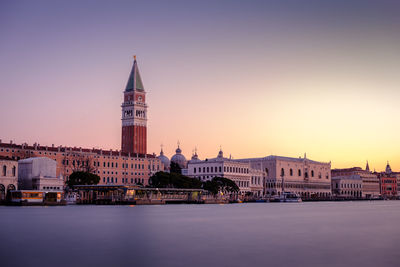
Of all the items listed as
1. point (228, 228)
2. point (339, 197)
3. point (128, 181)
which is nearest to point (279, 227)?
point (228, 228)

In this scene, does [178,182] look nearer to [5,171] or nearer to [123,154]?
Result: [123,154]

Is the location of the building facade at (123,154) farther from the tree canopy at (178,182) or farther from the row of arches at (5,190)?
the row of arches at (5,190)

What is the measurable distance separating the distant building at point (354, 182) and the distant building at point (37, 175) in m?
96.7

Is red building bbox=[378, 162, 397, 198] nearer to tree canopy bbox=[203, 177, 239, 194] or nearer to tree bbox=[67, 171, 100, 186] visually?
tree canopy bbox=[203, 177, 239, 194]

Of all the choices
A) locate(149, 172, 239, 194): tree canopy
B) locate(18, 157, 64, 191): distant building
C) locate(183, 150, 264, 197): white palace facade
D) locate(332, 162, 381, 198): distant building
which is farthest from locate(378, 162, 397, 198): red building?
locate(18, 157, 64, 191): distant building

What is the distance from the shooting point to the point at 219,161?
11306 cm

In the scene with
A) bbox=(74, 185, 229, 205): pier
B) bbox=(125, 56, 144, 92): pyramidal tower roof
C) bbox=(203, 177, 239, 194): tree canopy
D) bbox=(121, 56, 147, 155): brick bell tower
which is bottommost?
bbox=(74, 185, 229, 205): pier

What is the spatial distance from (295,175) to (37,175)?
7623 cm

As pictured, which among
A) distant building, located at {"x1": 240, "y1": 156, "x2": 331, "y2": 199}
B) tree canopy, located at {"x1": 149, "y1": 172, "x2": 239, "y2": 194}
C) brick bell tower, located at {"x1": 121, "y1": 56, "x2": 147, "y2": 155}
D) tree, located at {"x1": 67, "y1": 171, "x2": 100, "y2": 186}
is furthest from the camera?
distant building, located at {"x1": 240, "y1": 156, "x2": 331, "y2": 199}

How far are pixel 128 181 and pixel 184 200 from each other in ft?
62.1

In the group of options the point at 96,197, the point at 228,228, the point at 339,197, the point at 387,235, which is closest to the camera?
the point at 387,235

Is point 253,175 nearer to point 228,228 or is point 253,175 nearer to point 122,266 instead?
point 228,228

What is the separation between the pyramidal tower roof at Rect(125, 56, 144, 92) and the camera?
12938 centimetres

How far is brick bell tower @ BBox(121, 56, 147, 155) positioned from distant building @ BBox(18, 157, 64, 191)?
39.5 metres
